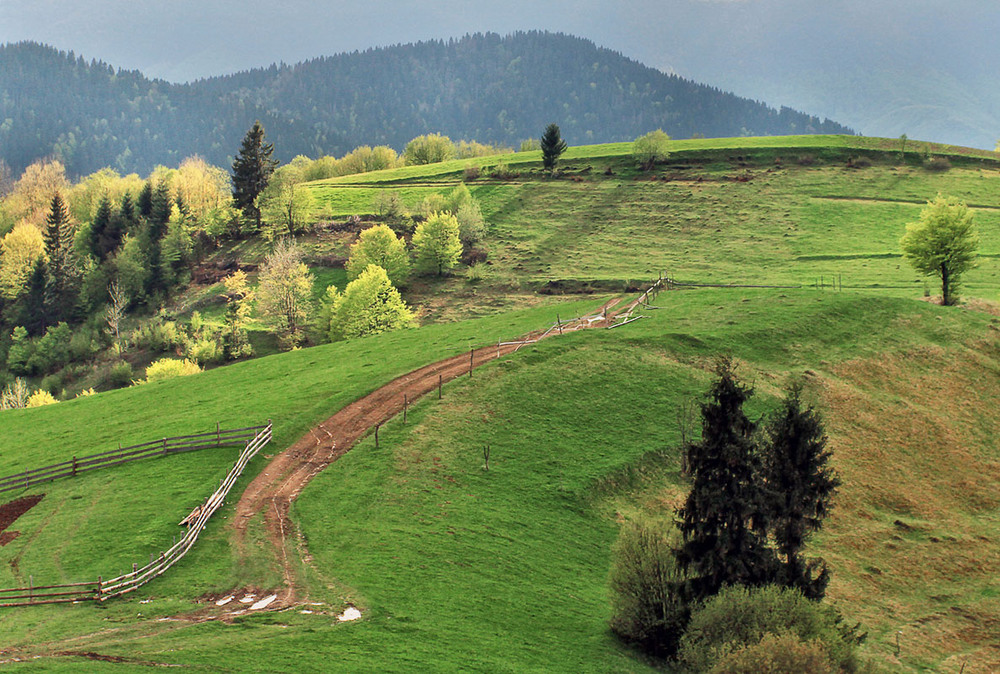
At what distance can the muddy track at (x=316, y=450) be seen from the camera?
3853 centimetres

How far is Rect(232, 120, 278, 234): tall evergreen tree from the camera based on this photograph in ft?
474

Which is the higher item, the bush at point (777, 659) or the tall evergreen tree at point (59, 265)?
the tall evergreen tree at point (59, 265)

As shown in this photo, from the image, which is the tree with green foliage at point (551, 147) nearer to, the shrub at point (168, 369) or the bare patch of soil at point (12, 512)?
the shrub at point (168, 369)

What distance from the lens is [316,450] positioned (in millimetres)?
47844

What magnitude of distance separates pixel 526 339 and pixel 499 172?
325ft

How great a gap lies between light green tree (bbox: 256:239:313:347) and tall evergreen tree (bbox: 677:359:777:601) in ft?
253

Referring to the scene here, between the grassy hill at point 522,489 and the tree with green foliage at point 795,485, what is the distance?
6.75 meters

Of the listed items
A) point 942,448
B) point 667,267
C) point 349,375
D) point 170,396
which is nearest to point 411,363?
point 349,375

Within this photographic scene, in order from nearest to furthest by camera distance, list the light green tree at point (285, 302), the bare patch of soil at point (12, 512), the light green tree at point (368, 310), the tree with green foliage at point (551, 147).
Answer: the bare patch of soil at point (12, 512), the light green tree at point (368, 310), the light green tree at point (285, 302), the tree with green foliage at point (551, 147)

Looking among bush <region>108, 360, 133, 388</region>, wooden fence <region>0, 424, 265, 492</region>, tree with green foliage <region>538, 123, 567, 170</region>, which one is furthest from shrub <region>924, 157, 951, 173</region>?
bush <region>108, 360, 133, 388</region>

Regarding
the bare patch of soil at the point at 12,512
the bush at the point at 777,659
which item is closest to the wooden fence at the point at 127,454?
the bare patch of soil at the point at 12,512

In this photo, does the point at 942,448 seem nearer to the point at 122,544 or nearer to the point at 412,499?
the point at 412,499

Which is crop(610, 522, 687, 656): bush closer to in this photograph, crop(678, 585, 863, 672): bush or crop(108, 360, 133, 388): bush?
crop(678, 585, 863, 672): bush

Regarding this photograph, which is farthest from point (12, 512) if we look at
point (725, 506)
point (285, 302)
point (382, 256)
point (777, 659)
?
point (382, 256)
